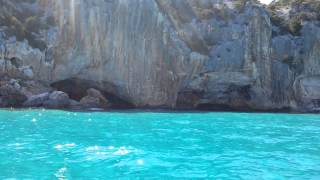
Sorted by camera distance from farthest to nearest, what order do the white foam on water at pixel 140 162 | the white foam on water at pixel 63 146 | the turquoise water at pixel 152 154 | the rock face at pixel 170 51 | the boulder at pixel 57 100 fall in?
1. the rock face at pixel 170 51
2. the boulder at pixel 57 100
3. the white foam on water at pixel 63 146
4. the white foam on water at pixel 140 162
5. the turquoise water at pixel 152 154

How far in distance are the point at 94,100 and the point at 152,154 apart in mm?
31058

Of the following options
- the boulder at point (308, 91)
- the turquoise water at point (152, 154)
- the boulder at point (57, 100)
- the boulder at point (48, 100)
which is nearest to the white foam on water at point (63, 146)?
the turquoise water at point (152, 154)

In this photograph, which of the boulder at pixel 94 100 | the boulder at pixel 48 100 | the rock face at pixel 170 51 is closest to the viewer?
the boulder at pixel 48 100

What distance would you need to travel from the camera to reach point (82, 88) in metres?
46.0

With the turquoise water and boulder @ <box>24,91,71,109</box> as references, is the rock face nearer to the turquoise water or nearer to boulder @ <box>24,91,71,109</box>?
boulder @ <box>24,91,71,109</box>

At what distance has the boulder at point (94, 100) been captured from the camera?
4383cm

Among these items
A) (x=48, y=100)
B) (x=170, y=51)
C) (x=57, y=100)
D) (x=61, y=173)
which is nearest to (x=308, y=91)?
(x=170, y=51)

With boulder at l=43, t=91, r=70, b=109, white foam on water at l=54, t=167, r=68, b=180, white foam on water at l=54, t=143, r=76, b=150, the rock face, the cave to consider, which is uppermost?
the rock face

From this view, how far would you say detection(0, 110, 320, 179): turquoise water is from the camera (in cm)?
1155

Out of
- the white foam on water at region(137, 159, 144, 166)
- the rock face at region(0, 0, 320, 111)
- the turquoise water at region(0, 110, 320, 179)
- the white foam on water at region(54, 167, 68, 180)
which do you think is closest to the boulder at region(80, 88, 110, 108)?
the rock face at region(0, 0, 320, 111)

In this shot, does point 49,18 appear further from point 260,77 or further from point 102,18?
point 260,77

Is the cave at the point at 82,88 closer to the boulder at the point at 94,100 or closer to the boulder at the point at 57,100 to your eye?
the boulder at the point at 94,100

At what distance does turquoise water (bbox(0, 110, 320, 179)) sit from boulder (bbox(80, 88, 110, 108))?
21053 mm

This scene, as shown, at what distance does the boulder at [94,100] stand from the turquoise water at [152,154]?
21053mm
